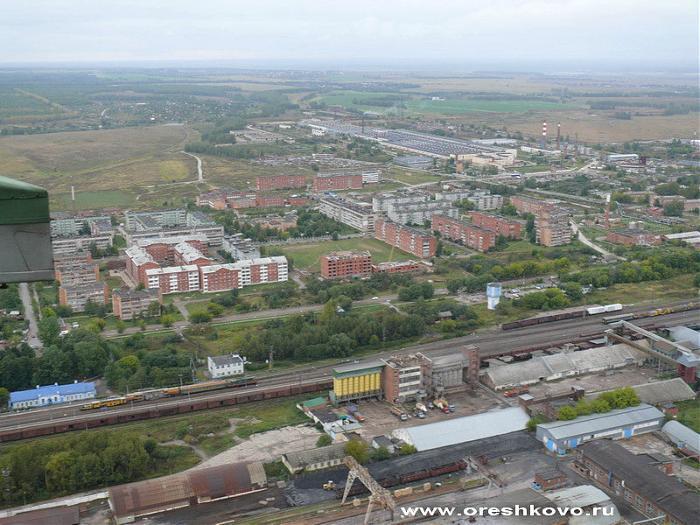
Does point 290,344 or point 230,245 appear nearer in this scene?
point 290,344

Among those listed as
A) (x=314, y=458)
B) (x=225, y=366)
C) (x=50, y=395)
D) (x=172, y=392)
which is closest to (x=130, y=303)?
(x=225, y=366)

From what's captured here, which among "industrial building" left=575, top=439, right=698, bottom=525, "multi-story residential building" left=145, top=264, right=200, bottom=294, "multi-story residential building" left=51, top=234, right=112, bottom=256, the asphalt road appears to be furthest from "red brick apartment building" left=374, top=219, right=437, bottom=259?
"industrial building" left=575, top=439, right=698, bottom=525

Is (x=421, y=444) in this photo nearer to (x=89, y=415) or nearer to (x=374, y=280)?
(x=89, y=415)

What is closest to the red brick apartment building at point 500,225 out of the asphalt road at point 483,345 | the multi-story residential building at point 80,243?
the asphalt road at point 483,345

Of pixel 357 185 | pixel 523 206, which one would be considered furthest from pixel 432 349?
pixel 357 185

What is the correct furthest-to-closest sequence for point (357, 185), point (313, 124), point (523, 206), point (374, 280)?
point (313, 124)
point (357, 185)
point (523, 206)
point (374, 280)

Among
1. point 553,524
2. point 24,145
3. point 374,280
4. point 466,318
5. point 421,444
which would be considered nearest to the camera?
point 553,524

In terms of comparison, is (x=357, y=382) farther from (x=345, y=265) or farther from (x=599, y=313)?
(x=345, y=265)
